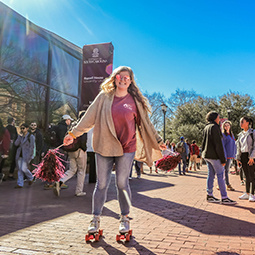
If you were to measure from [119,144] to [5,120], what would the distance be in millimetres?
7584

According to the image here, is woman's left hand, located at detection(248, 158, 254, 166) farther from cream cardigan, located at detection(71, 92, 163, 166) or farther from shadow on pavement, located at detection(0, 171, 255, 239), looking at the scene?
cream cardigan, located at detection(71, 92, 163, 166)

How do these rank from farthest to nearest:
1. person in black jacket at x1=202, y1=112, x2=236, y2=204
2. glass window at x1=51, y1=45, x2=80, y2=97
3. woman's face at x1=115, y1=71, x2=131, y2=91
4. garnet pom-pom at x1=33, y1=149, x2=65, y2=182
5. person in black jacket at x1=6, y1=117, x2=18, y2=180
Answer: glass window at x1=51, y1=45, x2=80, y2=97
person in black jacket at x1=6, y1=117, x2=18, y2=180
person in black jacket at x1=202, y1=112, x2=236, y2=204
garnet pom-pom at x1=33, y1=149, x2=65, y2=182
woman's face at x1=115, y1=71, x2=131, y2=91

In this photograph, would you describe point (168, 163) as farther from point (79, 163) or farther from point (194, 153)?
point (194, 153)

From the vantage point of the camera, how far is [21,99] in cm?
1049

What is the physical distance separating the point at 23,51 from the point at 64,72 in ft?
8.01

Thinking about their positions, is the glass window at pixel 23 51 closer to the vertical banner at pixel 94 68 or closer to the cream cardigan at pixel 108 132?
the vertical banner at pixel 94 68

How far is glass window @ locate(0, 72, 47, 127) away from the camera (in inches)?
381

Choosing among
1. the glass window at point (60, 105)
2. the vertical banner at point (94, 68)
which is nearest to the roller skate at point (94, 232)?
the vertical banner at point (94, 68)

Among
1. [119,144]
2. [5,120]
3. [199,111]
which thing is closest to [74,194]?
[119,144]

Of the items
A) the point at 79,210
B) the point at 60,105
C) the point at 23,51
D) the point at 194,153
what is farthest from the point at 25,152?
the point at 194,153

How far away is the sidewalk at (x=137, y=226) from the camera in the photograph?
2.90 metres

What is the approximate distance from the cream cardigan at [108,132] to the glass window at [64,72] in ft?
30.2

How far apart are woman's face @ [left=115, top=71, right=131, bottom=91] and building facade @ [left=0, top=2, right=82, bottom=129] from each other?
7.36 m

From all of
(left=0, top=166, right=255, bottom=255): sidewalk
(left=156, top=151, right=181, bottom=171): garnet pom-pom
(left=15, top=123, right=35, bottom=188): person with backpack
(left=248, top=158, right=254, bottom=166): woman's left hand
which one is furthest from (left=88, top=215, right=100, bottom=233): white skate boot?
(left=15, top=123, right=35, bottom=188): person with backpack
